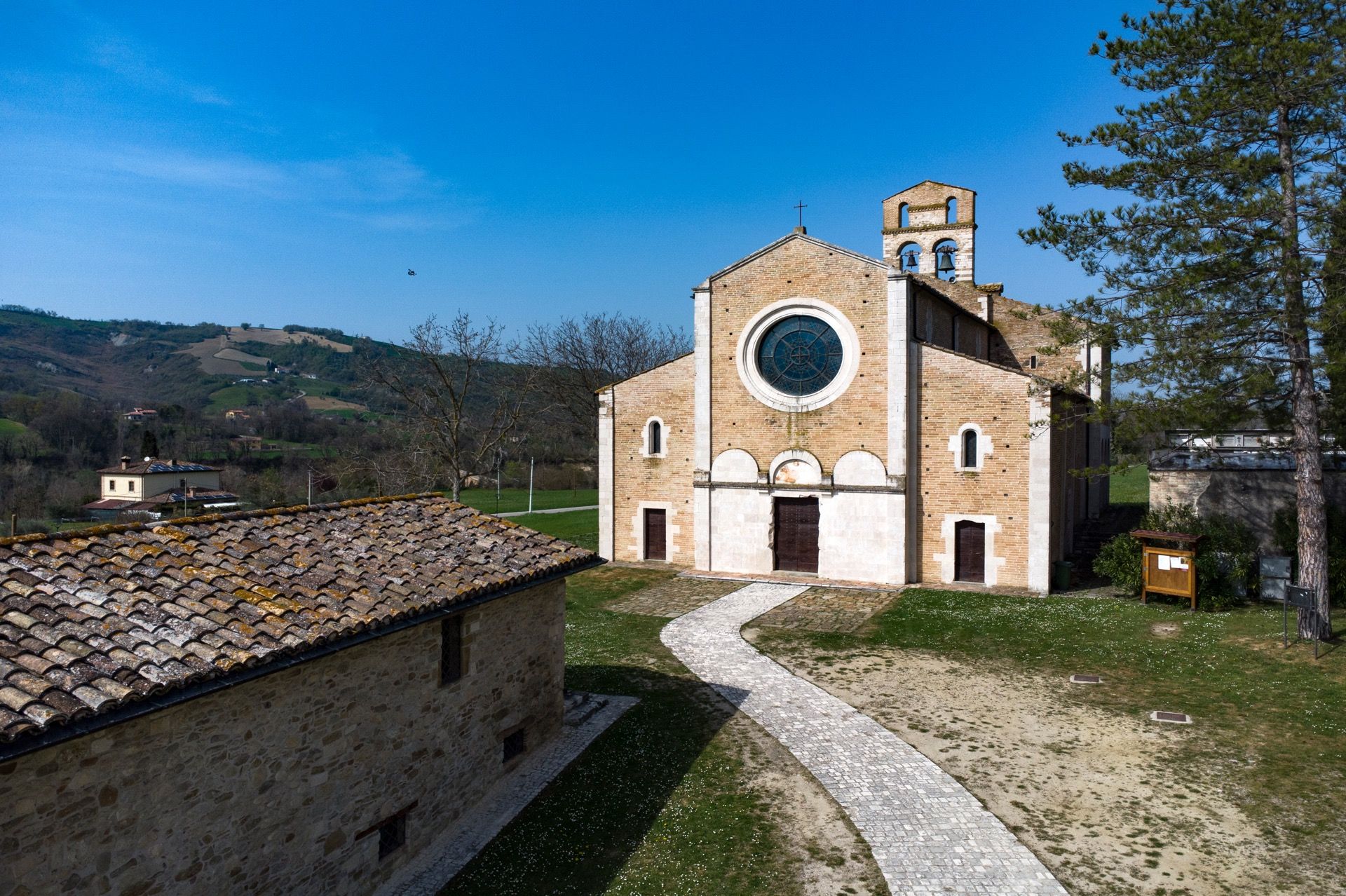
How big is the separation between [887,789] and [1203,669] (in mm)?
7951

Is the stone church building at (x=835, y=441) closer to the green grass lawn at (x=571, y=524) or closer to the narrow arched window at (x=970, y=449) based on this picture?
the narrow arched window at (x=970, y=449)

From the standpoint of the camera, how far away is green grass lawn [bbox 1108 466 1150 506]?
125 feet

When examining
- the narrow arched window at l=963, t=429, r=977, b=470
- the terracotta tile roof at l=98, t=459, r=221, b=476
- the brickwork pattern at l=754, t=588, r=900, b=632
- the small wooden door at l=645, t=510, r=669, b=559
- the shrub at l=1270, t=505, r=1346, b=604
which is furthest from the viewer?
the terracotta tile roof at l=98, t=459, r=221, b=476

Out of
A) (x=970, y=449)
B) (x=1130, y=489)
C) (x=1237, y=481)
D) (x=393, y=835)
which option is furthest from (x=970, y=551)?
(x=1130, y=489)

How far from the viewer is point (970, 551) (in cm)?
2184

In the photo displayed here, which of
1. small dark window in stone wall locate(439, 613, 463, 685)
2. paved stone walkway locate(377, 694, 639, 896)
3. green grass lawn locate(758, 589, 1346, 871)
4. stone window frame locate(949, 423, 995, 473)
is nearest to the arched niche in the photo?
stone window frame locate(949, 423, 995, 473)

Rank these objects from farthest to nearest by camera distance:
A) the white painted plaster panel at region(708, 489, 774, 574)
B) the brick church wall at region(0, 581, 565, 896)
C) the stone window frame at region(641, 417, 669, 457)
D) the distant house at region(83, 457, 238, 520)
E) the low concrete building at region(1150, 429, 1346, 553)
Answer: the distant house at region(83, 457, 238, 520) < the stone window frame at region(641, 417, 669, 457) < the white painted plaster panel at region(708, 489, 774, 574) < the low concrete building at region(1150, 429, 1346, 553) < the brick church wall at region(0, 581, 565, 896)

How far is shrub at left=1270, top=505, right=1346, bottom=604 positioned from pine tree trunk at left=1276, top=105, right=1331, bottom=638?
77 centimetres

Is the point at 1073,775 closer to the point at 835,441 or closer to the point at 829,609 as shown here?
the point at 829,609

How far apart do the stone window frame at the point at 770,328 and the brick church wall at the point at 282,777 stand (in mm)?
14334

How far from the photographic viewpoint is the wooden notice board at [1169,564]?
18.4 metres

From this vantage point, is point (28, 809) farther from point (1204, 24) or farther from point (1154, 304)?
point (1204, 24)

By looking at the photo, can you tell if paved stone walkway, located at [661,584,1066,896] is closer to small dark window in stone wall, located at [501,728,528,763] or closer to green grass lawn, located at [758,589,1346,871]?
green grass lawn, located at [758,589,1346,871]

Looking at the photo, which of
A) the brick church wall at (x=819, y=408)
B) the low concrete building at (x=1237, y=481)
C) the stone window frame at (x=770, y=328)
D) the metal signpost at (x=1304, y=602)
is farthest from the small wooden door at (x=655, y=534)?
the metal signpost at (x=1304, y=602)
